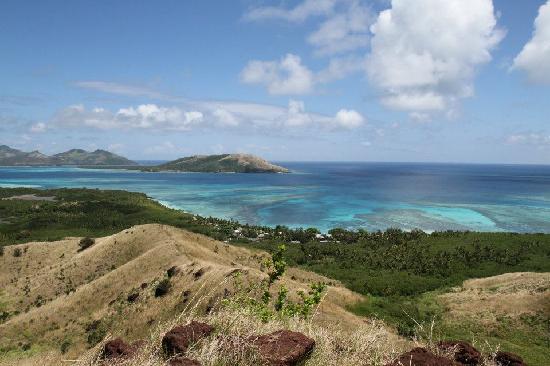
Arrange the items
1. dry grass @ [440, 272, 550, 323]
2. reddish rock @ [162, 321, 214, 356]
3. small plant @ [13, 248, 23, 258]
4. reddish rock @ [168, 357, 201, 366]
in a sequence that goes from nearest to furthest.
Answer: reddish rock @ [168, 357, 201, 366]
reddish rock @ [162, 321, 214, 356]
dry grass @ [440, 272, 550, 323]
small plant @ [13, 248, 23, 258]

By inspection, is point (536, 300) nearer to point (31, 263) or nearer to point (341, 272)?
point (341, 272)

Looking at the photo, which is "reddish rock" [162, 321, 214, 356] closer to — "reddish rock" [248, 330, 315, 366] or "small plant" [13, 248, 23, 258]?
"reddish rock" [248, 330, 315, 366]

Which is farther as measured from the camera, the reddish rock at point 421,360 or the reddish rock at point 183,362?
the reddish rock at point 421,360

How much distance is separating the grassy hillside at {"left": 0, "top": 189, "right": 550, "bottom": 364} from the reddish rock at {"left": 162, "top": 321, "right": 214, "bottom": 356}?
21623 mm

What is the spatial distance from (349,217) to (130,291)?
105695mm

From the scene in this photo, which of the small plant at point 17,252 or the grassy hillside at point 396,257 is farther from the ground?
the small plant at point 17,252

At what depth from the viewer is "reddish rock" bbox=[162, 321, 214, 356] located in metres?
9.10

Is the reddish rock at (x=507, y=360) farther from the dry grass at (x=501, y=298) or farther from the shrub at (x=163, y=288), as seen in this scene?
the dry grass at (x=501, y=298)

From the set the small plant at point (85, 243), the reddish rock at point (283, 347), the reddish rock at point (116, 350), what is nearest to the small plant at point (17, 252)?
the small plant at point (85, 243)

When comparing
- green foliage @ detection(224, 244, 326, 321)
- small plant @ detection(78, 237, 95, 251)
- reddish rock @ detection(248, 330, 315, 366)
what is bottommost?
small plant @ detection(78, 237, 95, 251)

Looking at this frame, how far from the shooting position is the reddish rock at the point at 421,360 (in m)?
9.20

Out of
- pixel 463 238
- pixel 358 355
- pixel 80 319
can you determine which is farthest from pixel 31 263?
pixel 463 238

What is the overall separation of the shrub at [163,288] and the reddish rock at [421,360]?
40.3 m

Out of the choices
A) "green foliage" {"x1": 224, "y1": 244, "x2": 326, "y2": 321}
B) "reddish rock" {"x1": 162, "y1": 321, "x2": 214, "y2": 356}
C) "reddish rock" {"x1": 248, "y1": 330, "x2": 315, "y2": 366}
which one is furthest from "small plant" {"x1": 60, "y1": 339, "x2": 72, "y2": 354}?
"reddish rock" {"x1": 248, "y1": 330, "x2": 315, "y2": 366}
